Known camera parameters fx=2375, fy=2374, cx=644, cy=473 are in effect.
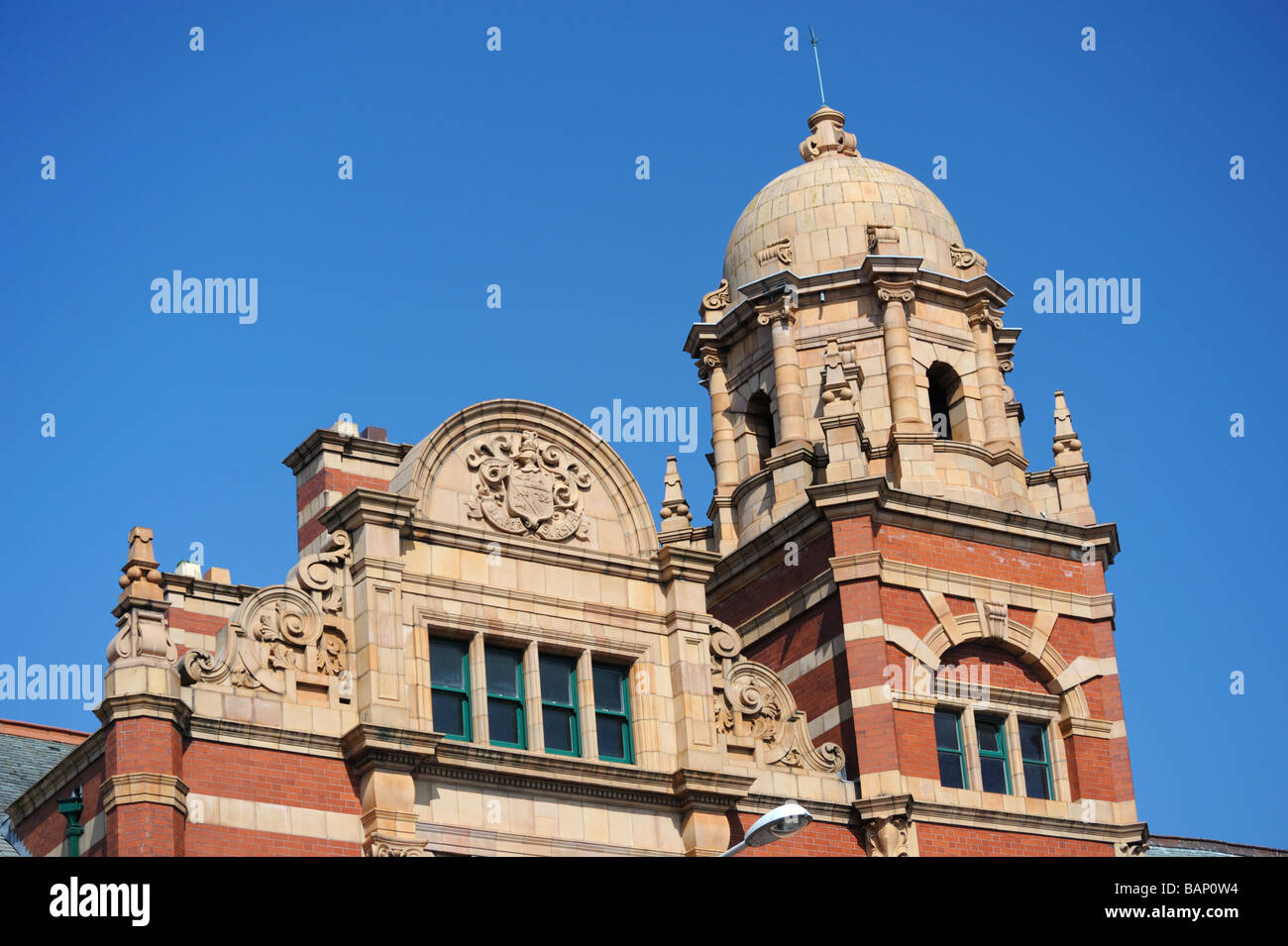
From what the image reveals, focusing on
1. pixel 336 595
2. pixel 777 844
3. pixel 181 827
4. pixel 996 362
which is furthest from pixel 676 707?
pixel 996 362

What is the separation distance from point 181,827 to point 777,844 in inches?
396

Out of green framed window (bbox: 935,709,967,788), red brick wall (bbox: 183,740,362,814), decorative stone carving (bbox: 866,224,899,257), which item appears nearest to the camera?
red brick wall (bbox: 183,740,362,814)

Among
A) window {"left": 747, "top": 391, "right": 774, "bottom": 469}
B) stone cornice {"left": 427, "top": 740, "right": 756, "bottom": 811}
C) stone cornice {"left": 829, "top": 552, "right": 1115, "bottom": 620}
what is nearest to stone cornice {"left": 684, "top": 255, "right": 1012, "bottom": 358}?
window {"left": 747, "top": 391, "right": 774, "bottom": 469}

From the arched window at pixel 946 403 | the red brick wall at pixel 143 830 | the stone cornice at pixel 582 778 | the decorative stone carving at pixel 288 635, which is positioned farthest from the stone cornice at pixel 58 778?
the arched window at pixel 946 403

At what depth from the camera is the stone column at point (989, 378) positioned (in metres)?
45.3

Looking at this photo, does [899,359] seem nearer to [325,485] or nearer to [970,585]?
[970,585]

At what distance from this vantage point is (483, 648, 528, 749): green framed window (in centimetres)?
3525

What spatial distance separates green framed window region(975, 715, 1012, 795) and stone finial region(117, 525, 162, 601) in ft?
49.6

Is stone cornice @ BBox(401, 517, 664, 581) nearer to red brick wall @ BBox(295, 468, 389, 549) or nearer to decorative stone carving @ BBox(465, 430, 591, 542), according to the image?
decorative stone carving @ BBox(465, 430, 591, 542)

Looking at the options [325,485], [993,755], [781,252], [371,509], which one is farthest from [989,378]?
[371,509]

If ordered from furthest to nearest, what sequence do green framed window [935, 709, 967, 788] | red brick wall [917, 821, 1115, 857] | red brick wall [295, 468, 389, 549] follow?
green framed window [935, 709, 967, 788] < red brick wall [917, 821, 1115, 857] < red brick wall [295, 468, 389, 549]
